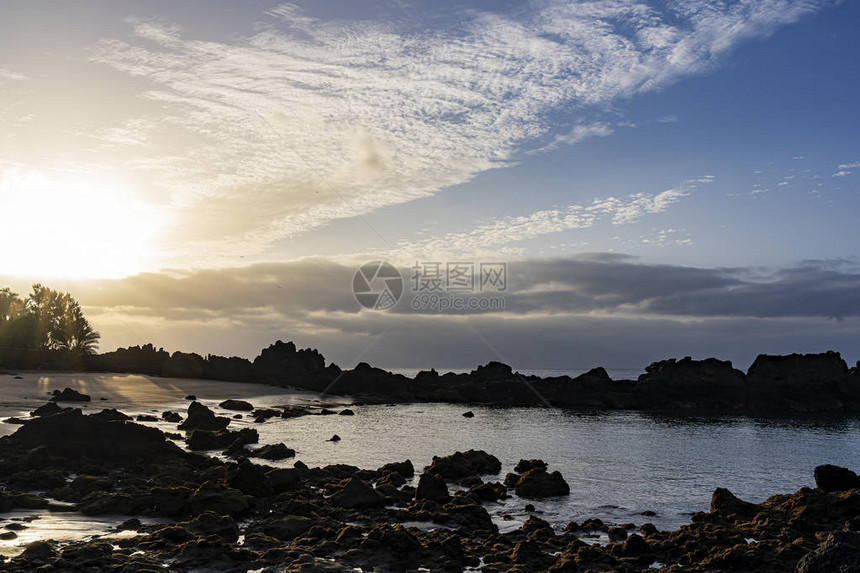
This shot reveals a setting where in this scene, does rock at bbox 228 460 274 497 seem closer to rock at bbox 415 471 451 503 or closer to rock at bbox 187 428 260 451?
rock at bbox 415 471 451 503

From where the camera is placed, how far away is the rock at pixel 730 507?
Answer: 31188 millimetres

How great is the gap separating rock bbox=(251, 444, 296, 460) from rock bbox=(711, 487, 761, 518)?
34202 millimetres

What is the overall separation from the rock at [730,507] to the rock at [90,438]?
112ft

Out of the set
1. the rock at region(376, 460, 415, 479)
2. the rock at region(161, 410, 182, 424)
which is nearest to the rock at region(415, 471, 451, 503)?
the rock at region(376, 460, 415, 479)

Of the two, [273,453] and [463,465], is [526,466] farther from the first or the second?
A: [273,453]

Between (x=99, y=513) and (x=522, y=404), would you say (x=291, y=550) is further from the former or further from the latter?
(x=522, y=404)

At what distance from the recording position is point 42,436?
38469mm

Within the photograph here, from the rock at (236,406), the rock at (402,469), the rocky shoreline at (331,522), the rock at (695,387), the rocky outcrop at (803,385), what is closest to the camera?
the rocky shoreline at (331,522)

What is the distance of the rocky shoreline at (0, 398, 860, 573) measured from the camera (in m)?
21.2

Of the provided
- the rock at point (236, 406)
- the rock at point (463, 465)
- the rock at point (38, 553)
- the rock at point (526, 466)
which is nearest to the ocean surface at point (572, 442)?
the rock at point (38, 553)

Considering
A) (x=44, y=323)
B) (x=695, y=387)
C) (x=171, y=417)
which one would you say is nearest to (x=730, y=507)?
(x=171, y=417)

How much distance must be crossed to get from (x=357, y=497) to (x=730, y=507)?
20336 millimetres

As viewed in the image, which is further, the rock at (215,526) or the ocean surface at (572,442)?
the ocean surface at (572,442)

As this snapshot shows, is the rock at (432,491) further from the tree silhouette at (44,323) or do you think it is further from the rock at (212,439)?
the tree silhouette at (44,323)
